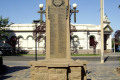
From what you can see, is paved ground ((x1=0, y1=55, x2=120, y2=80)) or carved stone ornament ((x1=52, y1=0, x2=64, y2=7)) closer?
carved stone ornament ((x1=52, y1=0, x2=64, y2=7))

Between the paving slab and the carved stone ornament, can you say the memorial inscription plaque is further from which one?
the paving slab

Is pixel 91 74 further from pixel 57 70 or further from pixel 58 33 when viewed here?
pixel 57 70

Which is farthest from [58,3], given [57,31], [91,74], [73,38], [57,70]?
[73,38]

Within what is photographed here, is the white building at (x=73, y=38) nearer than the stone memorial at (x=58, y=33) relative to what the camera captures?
No

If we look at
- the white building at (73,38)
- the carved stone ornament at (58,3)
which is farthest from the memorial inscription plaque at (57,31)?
the white building at (73,38)

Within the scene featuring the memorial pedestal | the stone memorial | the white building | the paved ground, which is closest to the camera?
the memorial pedestal

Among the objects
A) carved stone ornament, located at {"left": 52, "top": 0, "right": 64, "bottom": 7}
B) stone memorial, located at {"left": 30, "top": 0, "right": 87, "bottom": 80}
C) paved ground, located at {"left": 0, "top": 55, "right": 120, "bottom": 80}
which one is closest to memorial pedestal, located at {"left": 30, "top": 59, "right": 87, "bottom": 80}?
stone memorial, located at {"left": 30, "top": 0, "right": 87, "bottom": 80}

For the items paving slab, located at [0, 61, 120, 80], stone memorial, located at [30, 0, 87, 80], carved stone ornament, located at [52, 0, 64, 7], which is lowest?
paving slab, located at [0, 61, 120, 80]

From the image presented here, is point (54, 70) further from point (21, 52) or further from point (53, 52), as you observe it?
point (21, 52)

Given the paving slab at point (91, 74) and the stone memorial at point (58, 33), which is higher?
the stone memorial at point (58, 33)

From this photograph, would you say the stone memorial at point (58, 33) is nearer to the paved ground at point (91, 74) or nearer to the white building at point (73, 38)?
the paved ground at point (91, 74)

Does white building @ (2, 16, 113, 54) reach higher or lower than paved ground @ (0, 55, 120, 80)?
higher

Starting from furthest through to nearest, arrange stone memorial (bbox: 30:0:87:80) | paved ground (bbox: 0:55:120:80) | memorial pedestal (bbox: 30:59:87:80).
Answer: paved ground (bbox: 0:55:120:80) < stone memorial (bbox: 30:0:87:80) < memorial pedestal (bbox: 30:59:87:80)

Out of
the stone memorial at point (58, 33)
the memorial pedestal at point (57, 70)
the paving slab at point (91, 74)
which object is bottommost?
the paving slab at point (91, 74)
